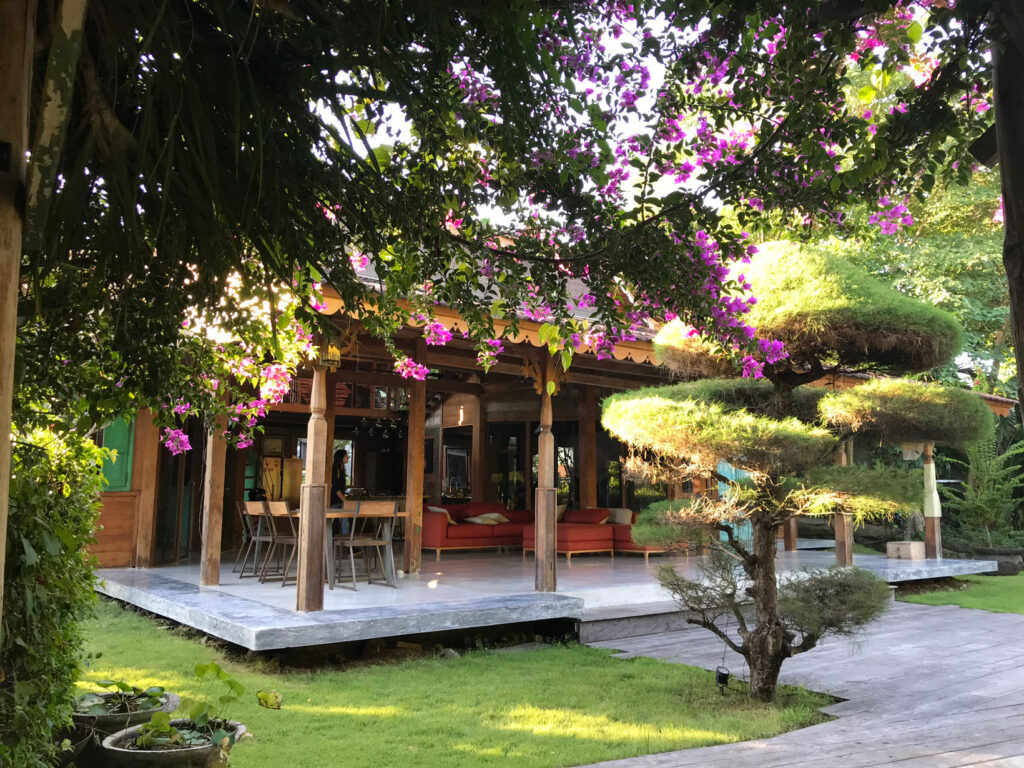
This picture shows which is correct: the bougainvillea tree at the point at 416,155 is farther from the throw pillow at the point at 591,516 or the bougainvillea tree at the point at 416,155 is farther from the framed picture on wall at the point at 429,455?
the framed picture on wall at the point at 429,455

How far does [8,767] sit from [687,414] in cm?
353

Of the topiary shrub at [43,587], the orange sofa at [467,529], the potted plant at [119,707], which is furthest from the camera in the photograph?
the orange sofa at [467,529]

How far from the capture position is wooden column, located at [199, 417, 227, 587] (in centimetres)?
694

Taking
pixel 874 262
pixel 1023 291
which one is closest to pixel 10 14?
pixel 1023 291

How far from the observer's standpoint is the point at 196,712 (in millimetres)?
2756

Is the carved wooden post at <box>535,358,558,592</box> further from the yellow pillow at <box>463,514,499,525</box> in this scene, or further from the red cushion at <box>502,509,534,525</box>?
the red cushion at <box>502,509,534,525</box>

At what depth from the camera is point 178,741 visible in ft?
8.66

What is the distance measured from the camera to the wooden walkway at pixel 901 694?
3570 mm

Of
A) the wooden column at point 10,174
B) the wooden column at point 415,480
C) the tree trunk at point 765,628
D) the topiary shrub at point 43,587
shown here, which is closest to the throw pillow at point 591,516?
the wooden column at point 415,480

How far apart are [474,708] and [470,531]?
6.00 metres

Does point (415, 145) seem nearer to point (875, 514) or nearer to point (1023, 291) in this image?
point (1023, 291)

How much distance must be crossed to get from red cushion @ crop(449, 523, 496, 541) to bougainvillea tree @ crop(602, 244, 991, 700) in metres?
5.52

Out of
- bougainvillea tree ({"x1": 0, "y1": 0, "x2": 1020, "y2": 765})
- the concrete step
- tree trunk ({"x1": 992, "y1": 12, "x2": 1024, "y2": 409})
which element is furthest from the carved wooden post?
tree trunk ({"x1": 992, "y1": 12, "x2": 1024, "y2": 409})

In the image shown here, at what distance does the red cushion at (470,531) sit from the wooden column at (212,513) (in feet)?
11.9
